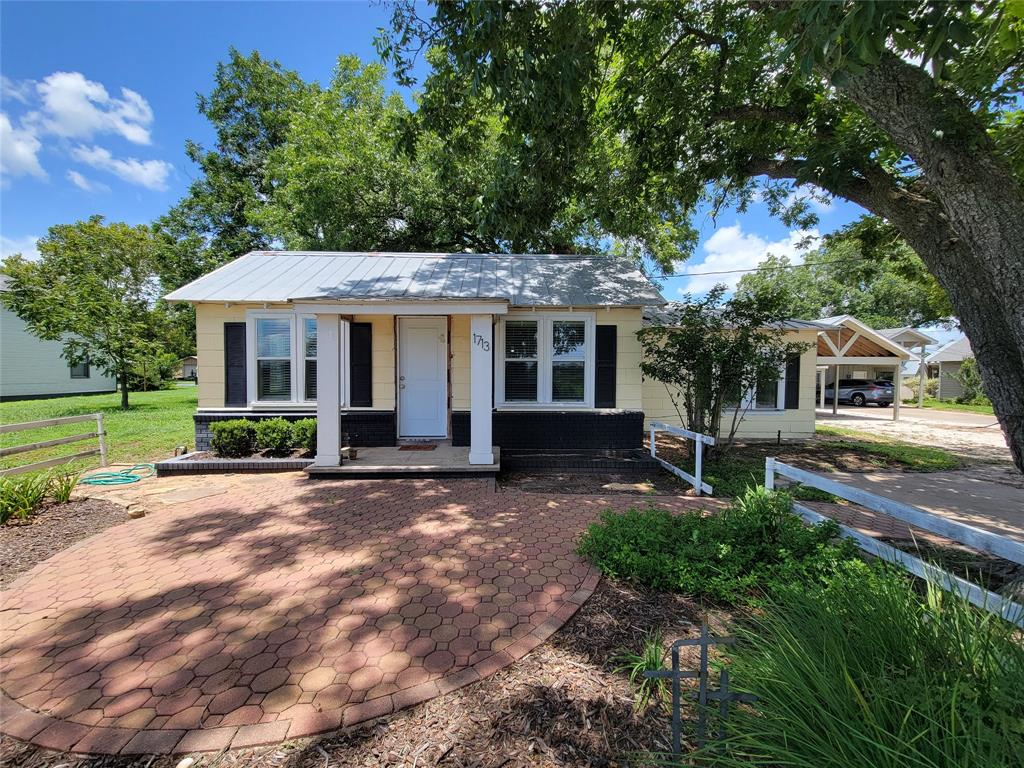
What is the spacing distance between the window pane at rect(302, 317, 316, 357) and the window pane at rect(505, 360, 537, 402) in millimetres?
3841

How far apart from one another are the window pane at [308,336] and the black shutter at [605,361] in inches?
219

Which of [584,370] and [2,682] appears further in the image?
[584,370]

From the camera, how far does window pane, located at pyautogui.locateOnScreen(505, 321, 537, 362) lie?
320 inches

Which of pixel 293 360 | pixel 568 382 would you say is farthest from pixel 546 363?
pixel 293 360

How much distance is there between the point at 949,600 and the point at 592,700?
1.81m

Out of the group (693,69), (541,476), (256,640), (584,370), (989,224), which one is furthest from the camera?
(584,370)

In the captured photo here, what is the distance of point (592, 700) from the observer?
7.32ft

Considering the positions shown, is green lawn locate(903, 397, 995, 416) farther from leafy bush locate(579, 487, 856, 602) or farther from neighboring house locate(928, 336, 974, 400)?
leafy bush locate(579, 487, 856, 602)

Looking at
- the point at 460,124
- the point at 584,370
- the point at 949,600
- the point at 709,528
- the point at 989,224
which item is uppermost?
the point at 460,124

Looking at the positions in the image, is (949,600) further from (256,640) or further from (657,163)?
(657,163)

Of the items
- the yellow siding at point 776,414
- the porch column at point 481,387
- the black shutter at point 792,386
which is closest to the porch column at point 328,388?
the porch column at point 481,387

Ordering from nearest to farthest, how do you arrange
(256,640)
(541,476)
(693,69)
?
1. (256,640)
2. (693,69)
3. (541,476)

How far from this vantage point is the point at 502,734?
2045 mm

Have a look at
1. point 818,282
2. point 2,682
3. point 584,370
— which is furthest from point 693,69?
point 818,282
